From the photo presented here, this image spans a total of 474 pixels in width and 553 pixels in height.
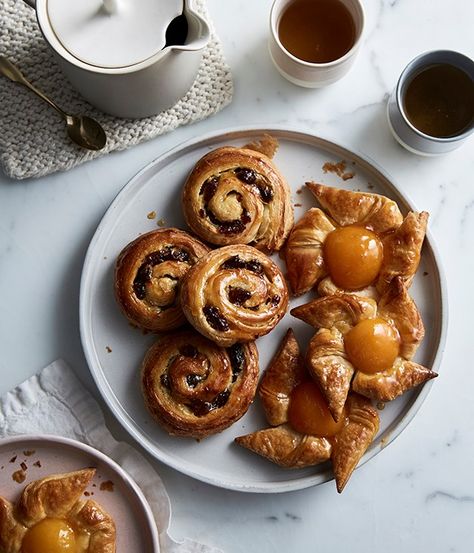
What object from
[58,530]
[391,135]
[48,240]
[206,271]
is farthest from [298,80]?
[58,530]

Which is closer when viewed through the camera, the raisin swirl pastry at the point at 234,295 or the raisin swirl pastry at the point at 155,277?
the raisin swirl pastry at the point at 234,295

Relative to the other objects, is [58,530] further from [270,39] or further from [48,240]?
[270,39]

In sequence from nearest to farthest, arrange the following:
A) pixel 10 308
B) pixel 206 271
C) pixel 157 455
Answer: pixel 206 271 < pixel 157 455 < pixel 10 308

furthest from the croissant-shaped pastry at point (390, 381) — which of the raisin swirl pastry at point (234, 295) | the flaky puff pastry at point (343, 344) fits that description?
the raisin swirl pastry at point (234, 295)

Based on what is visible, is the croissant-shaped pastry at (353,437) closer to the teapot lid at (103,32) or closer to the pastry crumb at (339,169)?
the pastry crumb at (339,169)

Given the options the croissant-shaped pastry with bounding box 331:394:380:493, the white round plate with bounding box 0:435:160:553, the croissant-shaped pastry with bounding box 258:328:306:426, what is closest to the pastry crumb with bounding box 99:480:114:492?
the white round plate with bounding box 0:435:160:553

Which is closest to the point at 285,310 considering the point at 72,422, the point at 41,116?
the point at 72,422

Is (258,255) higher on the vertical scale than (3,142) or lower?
lower
